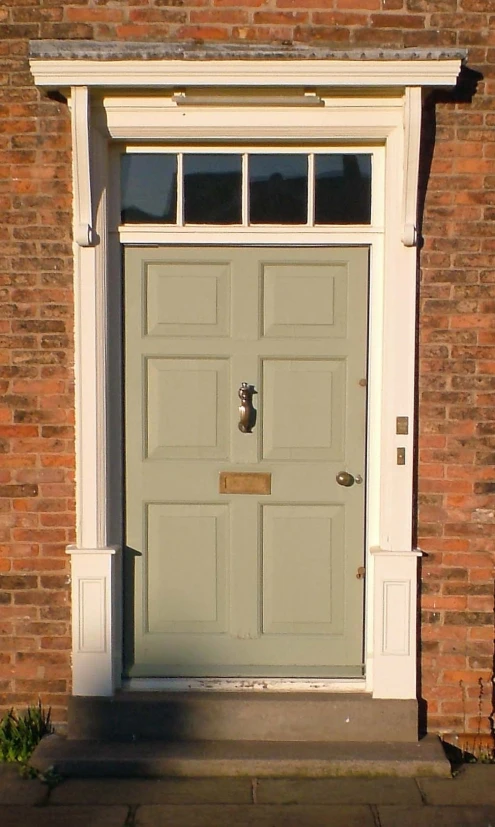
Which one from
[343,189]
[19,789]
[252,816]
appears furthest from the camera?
[343,189]

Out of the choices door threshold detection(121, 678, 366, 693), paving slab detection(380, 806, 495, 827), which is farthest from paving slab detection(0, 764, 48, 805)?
paving slab detection(380, 806, 495, 827)

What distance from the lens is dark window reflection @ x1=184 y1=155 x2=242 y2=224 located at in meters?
4.51

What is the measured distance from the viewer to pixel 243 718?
14.6 ft

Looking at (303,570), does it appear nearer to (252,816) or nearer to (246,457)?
(246,457)

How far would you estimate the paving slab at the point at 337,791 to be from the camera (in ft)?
13.2

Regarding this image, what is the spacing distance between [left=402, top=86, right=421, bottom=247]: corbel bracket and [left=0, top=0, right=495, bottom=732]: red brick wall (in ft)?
0.46

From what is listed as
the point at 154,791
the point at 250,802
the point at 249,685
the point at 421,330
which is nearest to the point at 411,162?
the point at 421,330

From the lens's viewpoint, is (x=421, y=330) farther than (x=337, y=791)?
Yes

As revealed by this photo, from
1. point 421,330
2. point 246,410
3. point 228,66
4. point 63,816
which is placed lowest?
point 63,816

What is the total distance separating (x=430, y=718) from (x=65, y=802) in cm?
176

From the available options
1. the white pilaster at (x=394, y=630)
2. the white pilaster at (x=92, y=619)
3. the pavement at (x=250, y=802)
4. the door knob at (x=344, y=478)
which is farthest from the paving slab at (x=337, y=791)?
the door knob at (x=344, y=478)

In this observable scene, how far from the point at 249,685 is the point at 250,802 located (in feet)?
2.13

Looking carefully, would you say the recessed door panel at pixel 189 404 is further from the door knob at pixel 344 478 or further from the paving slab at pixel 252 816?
the paving slab at pixel 252 816

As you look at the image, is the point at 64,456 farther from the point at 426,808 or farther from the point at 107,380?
the point at 426,808
